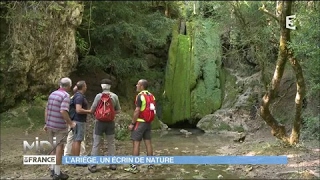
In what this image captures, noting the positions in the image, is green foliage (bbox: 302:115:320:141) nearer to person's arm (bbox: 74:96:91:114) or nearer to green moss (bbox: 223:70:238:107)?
person's arm (bbox: 74:96:91:114)

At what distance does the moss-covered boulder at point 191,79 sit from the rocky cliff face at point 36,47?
681 centimetres

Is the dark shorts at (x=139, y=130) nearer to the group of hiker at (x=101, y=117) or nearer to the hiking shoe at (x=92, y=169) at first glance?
the group of hiker at (x=101, y=117)

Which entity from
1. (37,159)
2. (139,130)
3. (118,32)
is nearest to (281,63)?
(139,130)

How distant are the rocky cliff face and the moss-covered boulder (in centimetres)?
681

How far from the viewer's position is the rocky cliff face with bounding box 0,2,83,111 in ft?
29.9

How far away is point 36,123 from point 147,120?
4.41 meters

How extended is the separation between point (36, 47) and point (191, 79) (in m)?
8.51

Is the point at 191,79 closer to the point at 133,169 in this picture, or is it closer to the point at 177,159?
the point at 133,169

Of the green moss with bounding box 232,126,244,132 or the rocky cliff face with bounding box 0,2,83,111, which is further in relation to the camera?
the green moss with bounding box 232,126,244,132

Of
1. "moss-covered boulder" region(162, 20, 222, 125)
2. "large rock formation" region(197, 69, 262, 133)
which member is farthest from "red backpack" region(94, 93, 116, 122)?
"moss-covered boulder" region(162, 20, 222, 125)

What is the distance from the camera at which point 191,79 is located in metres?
16.7

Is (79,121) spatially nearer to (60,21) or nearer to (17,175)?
(17,175)

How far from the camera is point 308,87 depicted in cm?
923

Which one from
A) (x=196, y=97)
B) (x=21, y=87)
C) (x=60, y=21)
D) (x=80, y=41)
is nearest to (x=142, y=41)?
(x=80, y=41)
